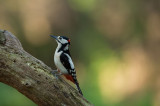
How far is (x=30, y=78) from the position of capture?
8.71ft

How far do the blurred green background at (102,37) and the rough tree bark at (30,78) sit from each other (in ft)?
15.5

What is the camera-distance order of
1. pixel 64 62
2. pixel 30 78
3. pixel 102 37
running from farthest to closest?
pixel 102 37 < pixel 64 62 < pixel 30 78

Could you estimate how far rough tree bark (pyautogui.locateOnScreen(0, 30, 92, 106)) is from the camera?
8.66 ft

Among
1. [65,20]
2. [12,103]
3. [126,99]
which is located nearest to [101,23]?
[65,20]

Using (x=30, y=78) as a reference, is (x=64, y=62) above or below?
above

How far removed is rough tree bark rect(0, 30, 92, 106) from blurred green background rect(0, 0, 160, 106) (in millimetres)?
4725

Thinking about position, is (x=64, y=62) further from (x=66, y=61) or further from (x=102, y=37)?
(x=102, y=37)

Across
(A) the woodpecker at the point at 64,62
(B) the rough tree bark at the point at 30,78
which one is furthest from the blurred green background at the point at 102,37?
(B) the rough tree bark at the point at 30,78

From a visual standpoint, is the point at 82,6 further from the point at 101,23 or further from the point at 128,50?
the point at 128,50

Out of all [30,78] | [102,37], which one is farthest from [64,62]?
[102,37]

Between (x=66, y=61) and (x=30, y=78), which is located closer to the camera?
(x=30, y=78)

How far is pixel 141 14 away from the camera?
925cm

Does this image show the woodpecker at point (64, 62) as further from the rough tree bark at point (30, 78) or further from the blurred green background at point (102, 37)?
the blurred green background at point (102, 37)

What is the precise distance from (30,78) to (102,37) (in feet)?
24.5
